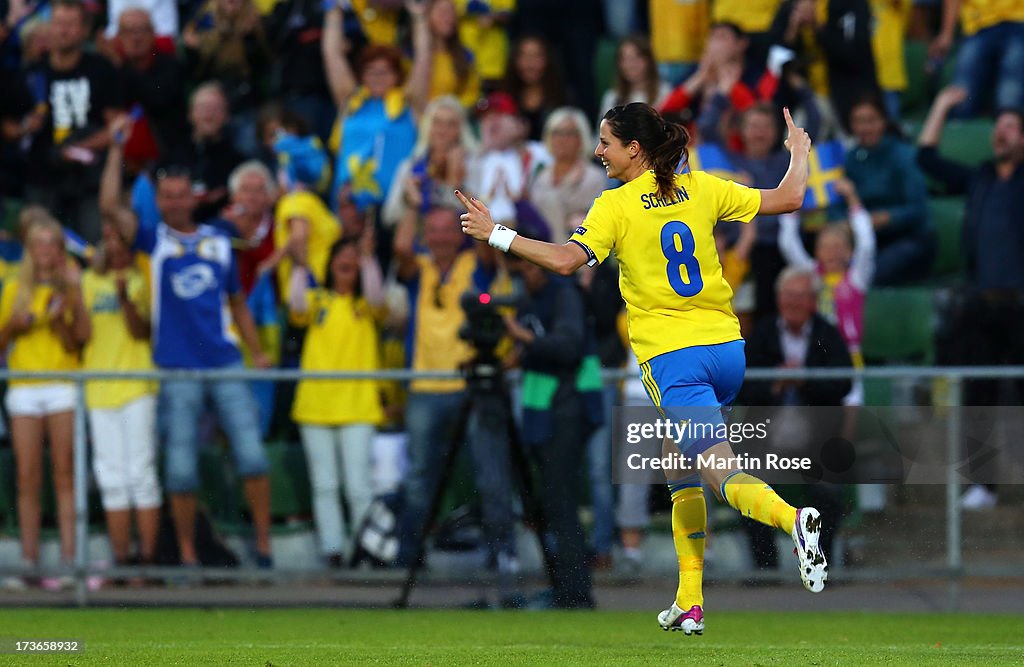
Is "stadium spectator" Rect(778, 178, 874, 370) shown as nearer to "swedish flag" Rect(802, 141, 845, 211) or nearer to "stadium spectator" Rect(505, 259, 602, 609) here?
"swedish flag" Rect(802, 141, 845, 211)

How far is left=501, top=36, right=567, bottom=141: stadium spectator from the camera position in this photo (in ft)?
42.1

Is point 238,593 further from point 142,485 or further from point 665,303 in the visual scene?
point 665,303

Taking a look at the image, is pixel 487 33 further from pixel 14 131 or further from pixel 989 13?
pixel 989 13

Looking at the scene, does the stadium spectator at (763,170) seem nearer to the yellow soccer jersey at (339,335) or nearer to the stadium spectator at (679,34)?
the stadium spectator at (679,34)

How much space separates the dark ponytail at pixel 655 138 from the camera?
7.13 metres

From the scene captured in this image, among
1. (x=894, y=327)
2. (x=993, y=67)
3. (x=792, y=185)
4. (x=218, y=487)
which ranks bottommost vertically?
(x=218, y=487)

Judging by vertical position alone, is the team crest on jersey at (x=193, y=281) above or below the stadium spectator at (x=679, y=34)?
below

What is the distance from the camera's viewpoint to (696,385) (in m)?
7.08

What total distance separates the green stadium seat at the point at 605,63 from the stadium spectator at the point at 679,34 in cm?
70

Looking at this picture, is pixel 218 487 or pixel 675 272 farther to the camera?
pixel 218 487

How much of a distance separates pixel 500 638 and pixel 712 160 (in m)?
4.72

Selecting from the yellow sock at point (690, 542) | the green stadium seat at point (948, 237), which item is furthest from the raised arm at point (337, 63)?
the yellow sock at point (690, 542)

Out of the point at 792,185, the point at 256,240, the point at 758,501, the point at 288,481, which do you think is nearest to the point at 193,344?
the point at 288,481

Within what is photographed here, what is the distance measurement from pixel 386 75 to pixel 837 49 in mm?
3411
